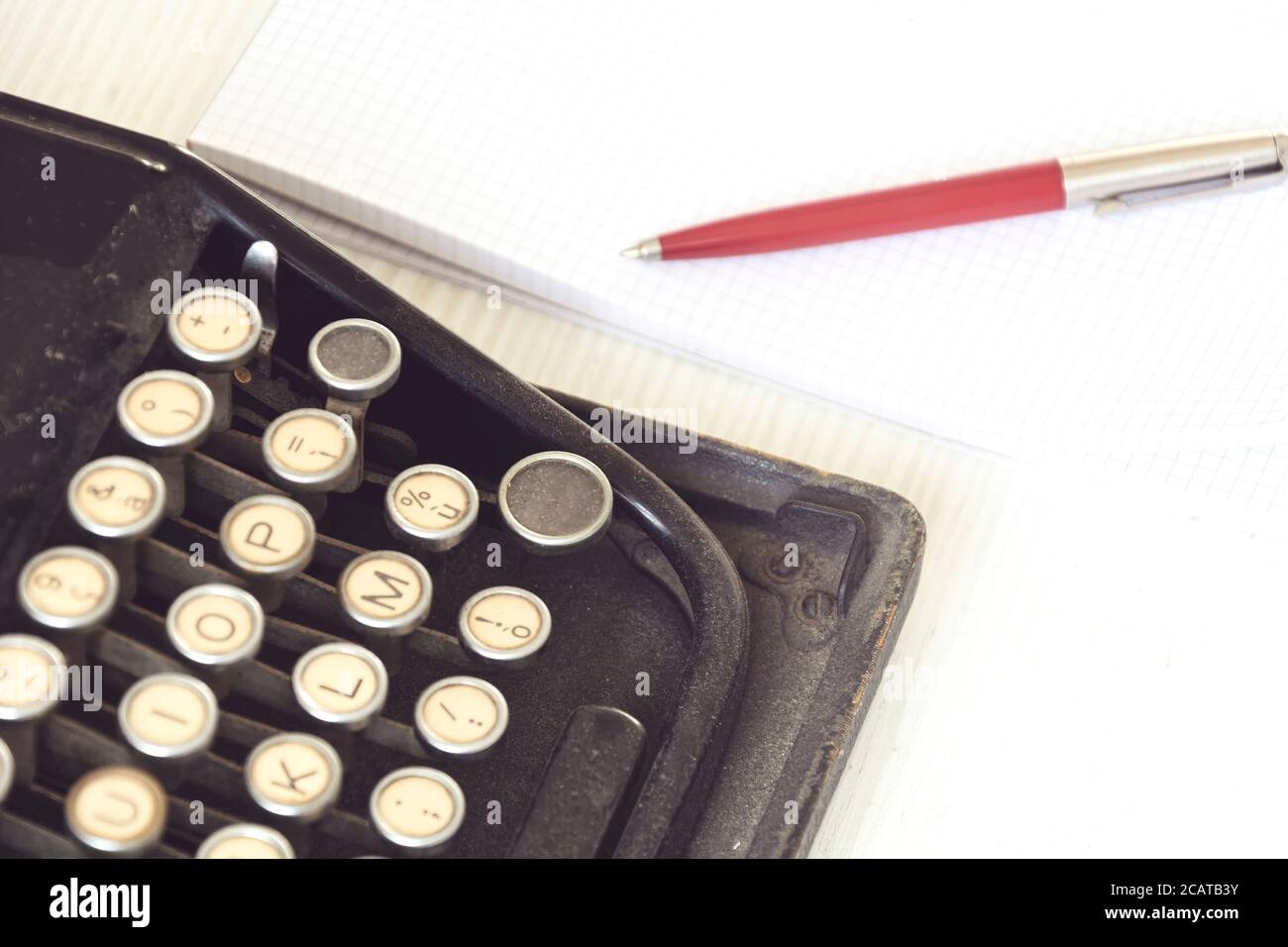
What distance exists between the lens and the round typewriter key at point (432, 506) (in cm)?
65

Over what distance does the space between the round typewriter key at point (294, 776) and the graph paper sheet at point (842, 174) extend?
35cm

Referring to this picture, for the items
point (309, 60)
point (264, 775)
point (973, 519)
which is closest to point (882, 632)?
point (973, 519)

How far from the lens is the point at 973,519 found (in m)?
0.82

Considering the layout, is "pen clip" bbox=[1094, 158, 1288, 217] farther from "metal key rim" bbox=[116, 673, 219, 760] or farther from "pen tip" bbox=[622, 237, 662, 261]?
"metal key rim" bbox=[116, 673, 219, 760]

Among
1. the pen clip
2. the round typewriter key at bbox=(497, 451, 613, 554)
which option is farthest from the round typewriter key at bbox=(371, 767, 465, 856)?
the pen clip

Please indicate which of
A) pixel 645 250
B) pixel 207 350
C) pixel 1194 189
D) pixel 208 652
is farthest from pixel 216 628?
pixel 1194 189

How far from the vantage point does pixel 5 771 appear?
1.79 feet

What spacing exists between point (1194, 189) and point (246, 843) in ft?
2.08

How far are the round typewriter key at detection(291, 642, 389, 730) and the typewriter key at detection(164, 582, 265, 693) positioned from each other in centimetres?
2

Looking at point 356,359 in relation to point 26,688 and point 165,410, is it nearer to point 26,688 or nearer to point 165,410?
point 165,410

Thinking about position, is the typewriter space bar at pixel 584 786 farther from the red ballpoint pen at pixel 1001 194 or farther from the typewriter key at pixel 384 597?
the red ballpoint pen at pixel 1001 194

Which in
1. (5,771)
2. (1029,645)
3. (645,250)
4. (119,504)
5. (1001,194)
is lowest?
(5,771)

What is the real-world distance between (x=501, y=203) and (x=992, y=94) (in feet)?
1.01

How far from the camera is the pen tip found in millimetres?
850
